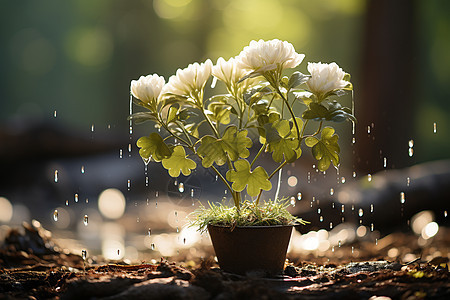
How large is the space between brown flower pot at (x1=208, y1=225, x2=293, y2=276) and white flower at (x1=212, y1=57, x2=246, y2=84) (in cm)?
64


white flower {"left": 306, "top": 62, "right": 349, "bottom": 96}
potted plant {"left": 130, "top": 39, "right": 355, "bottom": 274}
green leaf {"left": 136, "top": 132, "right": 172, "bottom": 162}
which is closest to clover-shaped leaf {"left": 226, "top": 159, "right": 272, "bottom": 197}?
potted plant {"left": 130, "top": 39, "right": 355, "bottom": 274}

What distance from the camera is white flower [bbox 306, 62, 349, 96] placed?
2.04m

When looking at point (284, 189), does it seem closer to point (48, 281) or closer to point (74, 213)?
point (74, 213)

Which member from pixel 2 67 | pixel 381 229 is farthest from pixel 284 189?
pixel 2 67

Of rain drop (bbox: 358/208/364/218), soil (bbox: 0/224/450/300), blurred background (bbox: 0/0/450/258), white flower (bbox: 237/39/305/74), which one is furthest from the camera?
blurred background (bbox: 0/0/450/258)

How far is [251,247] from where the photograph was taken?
2.05 meters

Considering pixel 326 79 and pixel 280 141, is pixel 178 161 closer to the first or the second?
pixel 280 141

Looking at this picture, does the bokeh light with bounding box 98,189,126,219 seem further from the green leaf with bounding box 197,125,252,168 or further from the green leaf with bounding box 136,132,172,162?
the green leaf with bounding box 197,125,252,168

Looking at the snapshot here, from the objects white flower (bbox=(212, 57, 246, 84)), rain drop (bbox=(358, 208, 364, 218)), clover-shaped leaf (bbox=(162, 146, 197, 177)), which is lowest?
rain drop (bbox=(358, 208, 364, 218))

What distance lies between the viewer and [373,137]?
6660mm

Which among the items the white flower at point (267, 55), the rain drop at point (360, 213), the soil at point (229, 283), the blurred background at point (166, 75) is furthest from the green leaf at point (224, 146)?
the rain drop at point (360, 213)

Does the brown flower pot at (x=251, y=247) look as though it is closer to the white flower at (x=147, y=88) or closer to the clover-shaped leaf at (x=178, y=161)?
the clover-shaped leaf at (x=178, y=161)

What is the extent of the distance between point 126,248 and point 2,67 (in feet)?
56.6

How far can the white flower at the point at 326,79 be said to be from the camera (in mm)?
2039
